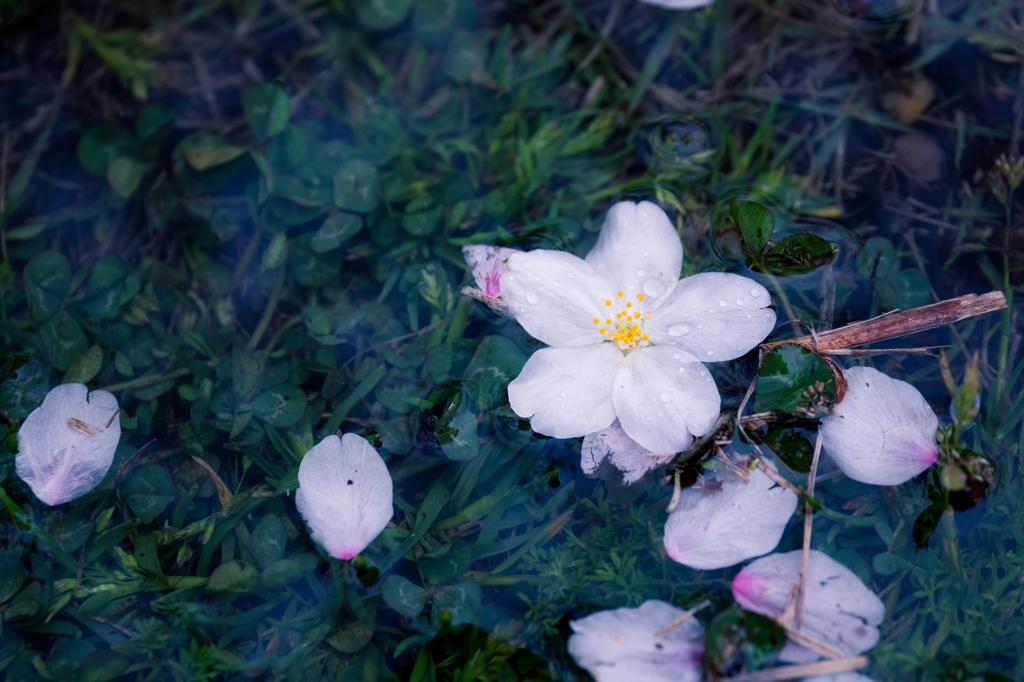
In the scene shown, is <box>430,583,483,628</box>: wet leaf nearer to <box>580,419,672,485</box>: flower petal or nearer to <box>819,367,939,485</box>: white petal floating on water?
<box>580,419,672,485</box>: flower petal

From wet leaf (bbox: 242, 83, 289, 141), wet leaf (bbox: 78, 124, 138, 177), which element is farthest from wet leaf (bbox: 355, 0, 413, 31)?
wet leaf (bbox: 78, 124, 138, 177)

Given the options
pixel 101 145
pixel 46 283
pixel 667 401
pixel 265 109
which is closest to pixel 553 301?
pixel 667 401

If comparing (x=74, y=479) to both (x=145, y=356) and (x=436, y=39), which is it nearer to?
(x=145, y=356)

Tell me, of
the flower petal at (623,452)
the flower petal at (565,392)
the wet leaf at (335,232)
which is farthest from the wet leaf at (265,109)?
the flower petal at (623,452)

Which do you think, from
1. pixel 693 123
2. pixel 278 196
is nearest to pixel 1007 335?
pixel 693 123

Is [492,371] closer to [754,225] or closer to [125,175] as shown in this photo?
[754,225]
